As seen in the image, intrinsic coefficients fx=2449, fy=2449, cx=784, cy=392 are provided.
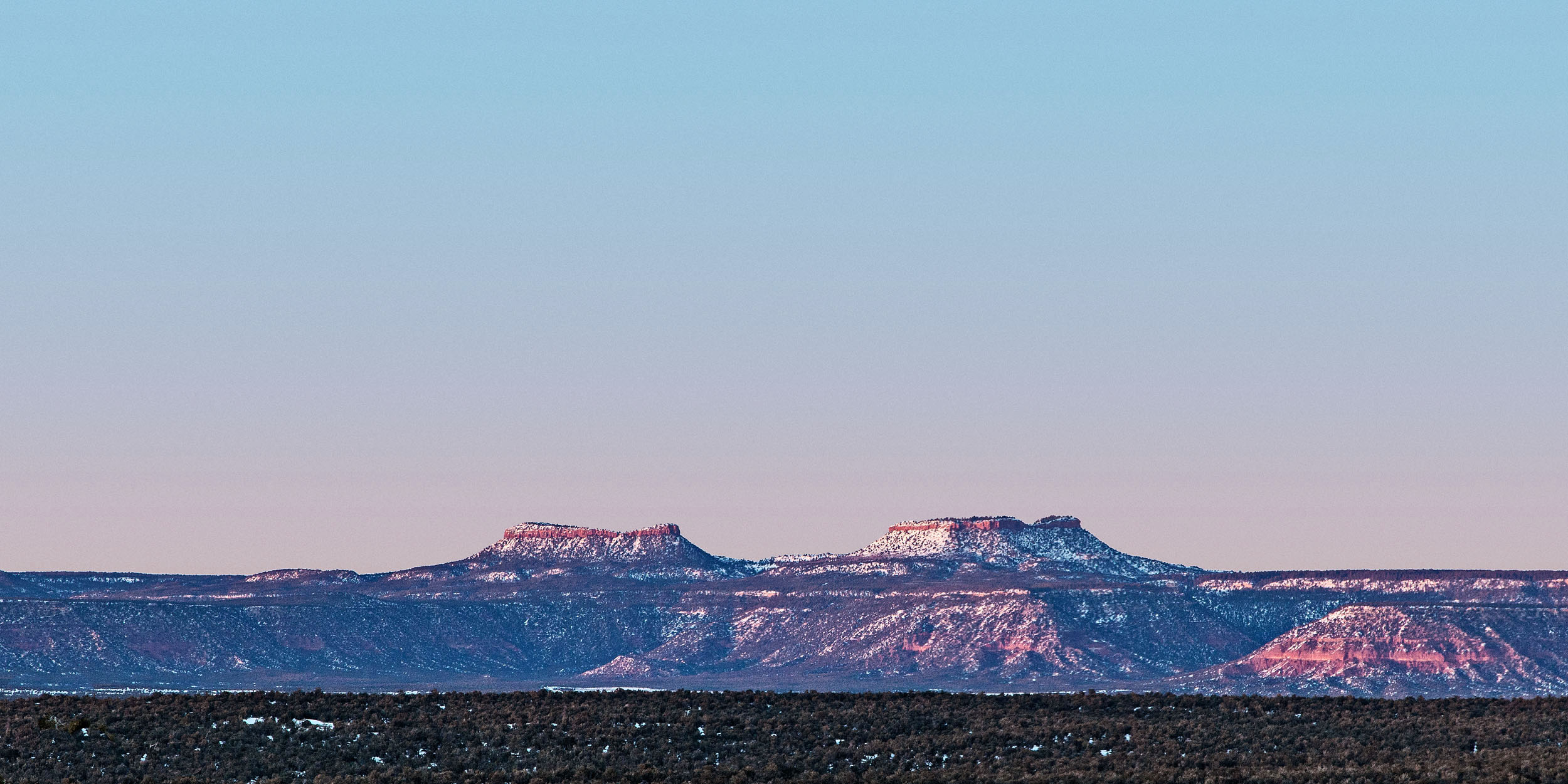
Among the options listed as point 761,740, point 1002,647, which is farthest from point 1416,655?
point 761,740

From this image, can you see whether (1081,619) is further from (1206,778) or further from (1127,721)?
(1206,778)

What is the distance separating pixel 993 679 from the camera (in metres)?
172

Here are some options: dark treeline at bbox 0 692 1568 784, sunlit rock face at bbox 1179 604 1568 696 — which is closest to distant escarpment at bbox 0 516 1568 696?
sunlit rock face at bbox 1179 604 1568 696

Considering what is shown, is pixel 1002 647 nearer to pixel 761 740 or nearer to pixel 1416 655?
pixel 1416 655

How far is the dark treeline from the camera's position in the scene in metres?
57.5

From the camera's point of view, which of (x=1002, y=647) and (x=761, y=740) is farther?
(x=1002, y=647)

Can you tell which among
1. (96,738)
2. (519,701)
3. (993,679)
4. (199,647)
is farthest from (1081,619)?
(96,738)

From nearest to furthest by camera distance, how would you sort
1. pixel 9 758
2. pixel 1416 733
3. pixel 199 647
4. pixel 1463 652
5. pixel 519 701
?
pixel 9 758 < pixel 1416 733 < pixel 519 701 < pixel 1463 652 < pixel 199 647

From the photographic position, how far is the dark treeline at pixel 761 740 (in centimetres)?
5747

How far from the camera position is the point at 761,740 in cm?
6388

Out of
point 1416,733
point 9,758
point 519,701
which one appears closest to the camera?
point 9,758

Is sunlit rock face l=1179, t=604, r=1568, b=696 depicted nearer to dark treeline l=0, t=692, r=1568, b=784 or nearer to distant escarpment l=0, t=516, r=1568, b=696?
distant escarpment l=0, t=516, r=1568, b=696

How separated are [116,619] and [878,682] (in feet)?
201

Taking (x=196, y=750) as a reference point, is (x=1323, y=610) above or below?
above
